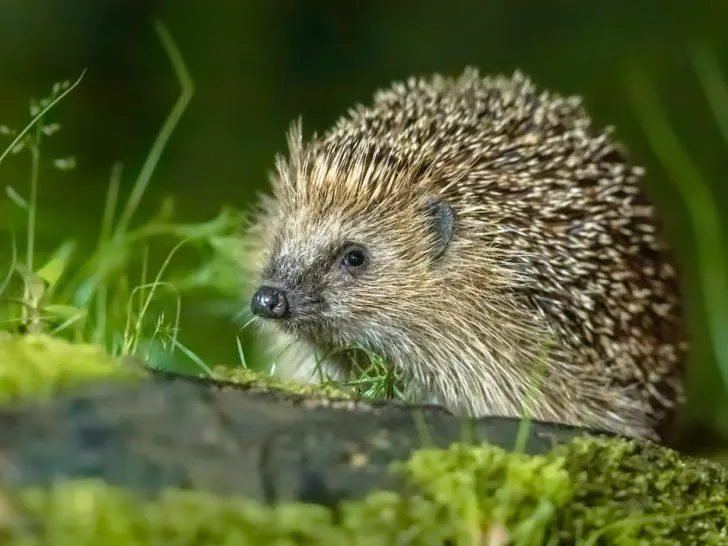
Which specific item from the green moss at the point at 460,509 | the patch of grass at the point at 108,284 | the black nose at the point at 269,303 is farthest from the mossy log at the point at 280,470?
the black nose at the point at 269,303

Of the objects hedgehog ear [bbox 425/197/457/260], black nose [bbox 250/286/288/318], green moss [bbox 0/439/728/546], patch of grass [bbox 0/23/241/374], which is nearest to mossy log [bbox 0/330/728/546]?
green moss [bbox 0/439/728/546]

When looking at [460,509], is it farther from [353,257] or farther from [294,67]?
[294,67]

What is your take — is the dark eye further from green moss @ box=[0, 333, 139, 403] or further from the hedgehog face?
green moss @ box=[0, 333, 139, 403]

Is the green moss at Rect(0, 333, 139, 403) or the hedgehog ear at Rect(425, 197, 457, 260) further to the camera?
the hedgehog ear at Rect(425, 197, 457, 260)

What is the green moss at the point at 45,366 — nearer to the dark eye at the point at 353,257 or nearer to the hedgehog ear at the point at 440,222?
the dark eye at the point at 353,257

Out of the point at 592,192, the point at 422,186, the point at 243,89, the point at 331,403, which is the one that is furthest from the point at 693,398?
the point at 331,403

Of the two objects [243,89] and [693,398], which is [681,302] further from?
[243,89]
